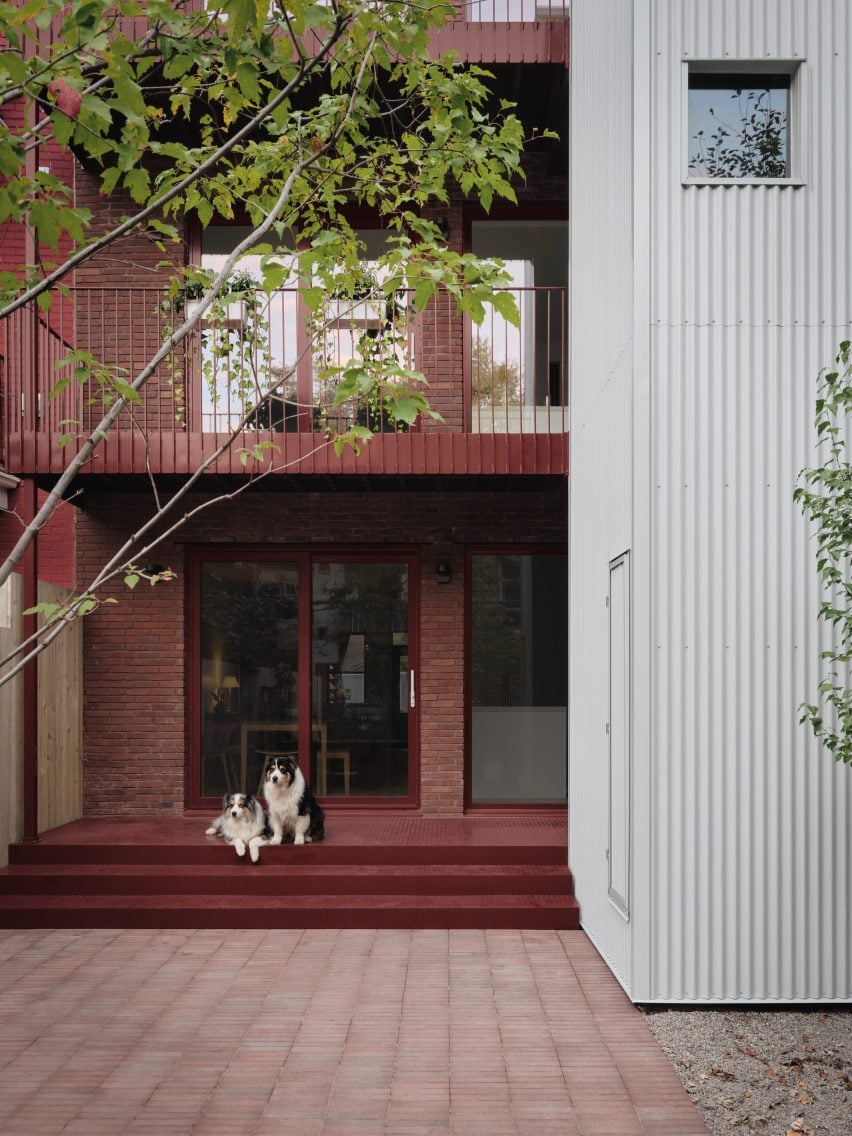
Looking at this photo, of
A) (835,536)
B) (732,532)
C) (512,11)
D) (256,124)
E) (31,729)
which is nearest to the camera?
(256,124)

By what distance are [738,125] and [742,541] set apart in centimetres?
234

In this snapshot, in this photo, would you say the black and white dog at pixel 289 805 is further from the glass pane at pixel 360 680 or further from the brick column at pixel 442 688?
the brick column at pixel 442 688

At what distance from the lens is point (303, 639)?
10.4m

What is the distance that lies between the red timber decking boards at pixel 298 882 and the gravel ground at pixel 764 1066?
83.3 inches

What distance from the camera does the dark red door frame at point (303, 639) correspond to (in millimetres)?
10305

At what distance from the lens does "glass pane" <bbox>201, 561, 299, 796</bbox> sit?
10.4m

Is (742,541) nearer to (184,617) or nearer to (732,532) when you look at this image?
(732,532)

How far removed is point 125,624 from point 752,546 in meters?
6.30

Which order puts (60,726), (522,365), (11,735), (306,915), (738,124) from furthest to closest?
(522,365), (60,726), (11,735), (306,915), (738,124)

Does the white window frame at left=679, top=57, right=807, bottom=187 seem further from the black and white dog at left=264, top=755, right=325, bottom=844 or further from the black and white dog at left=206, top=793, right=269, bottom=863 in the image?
the black and white dog at left=206, top=793, right=269, bottom=863

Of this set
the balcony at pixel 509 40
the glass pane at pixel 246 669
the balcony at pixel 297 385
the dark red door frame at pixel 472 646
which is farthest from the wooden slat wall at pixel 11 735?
the balcony at pixel 509 40

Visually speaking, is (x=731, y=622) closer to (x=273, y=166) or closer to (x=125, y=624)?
(x=273, y=166)

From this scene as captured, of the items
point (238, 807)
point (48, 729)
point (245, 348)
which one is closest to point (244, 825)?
point (238, 807)

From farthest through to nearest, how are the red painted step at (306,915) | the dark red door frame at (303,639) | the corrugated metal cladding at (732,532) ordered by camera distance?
the dark red door frame at (303,639), the red painted step at (306,915), the corrugated metal cladding at (732,532)
